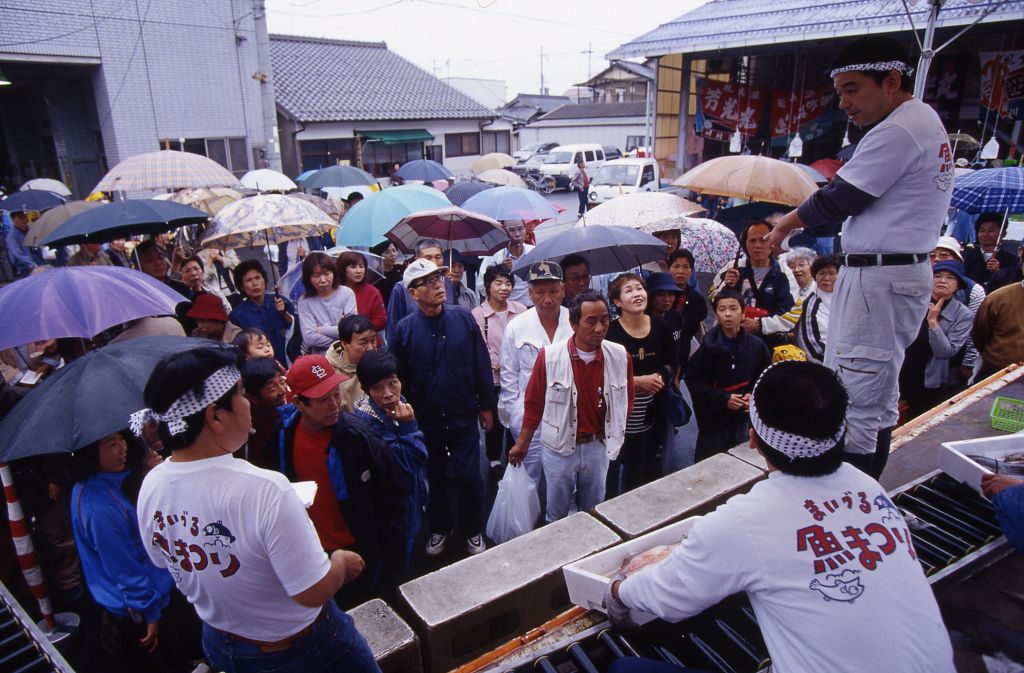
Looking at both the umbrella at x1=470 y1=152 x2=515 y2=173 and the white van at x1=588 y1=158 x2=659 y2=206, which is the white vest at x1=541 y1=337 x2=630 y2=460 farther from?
the umbrella at x1=470 y1=152 x2=515 y2=173

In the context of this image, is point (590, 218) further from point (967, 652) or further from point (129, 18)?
point (129, 18)

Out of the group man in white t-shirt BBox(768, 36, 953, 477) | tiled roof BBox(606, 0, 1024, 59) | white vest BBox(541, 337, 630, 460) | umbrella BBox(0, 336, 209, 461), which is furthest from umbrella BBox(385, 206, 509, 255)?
tiled roof BBox(606, 0, 1024, 59)

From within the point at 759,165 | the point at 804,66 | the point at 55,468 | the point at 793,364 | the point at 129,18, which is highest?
the point at 129,18

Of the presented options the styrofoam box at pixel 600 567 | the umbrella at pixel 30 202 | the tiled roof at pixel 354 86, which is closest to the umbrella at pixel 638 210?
the styrofoam box at pixel 600 567

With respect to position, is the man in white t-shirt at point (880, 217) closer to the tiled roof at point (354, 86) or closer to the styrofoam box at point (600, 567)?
the styrofoam box at point (600, 567)

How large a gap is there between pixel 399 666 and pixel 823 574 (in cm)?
201

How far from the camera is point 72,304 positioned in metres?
3.65

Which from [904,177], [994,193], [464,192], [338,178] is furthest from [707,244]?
[338,178]

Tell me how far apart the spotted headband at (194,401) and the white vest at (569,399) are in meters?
2.26

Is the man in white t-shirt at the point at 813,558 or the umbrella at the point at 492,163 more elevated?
the umbrella at the point at 492,163

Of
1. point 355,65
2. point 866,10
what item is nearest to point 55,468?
point 866,10

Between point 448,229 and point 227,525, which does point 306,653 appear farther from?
point 448,229

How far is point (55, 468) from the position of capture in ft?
9.78

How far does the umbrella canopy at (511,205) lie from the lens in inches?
287
